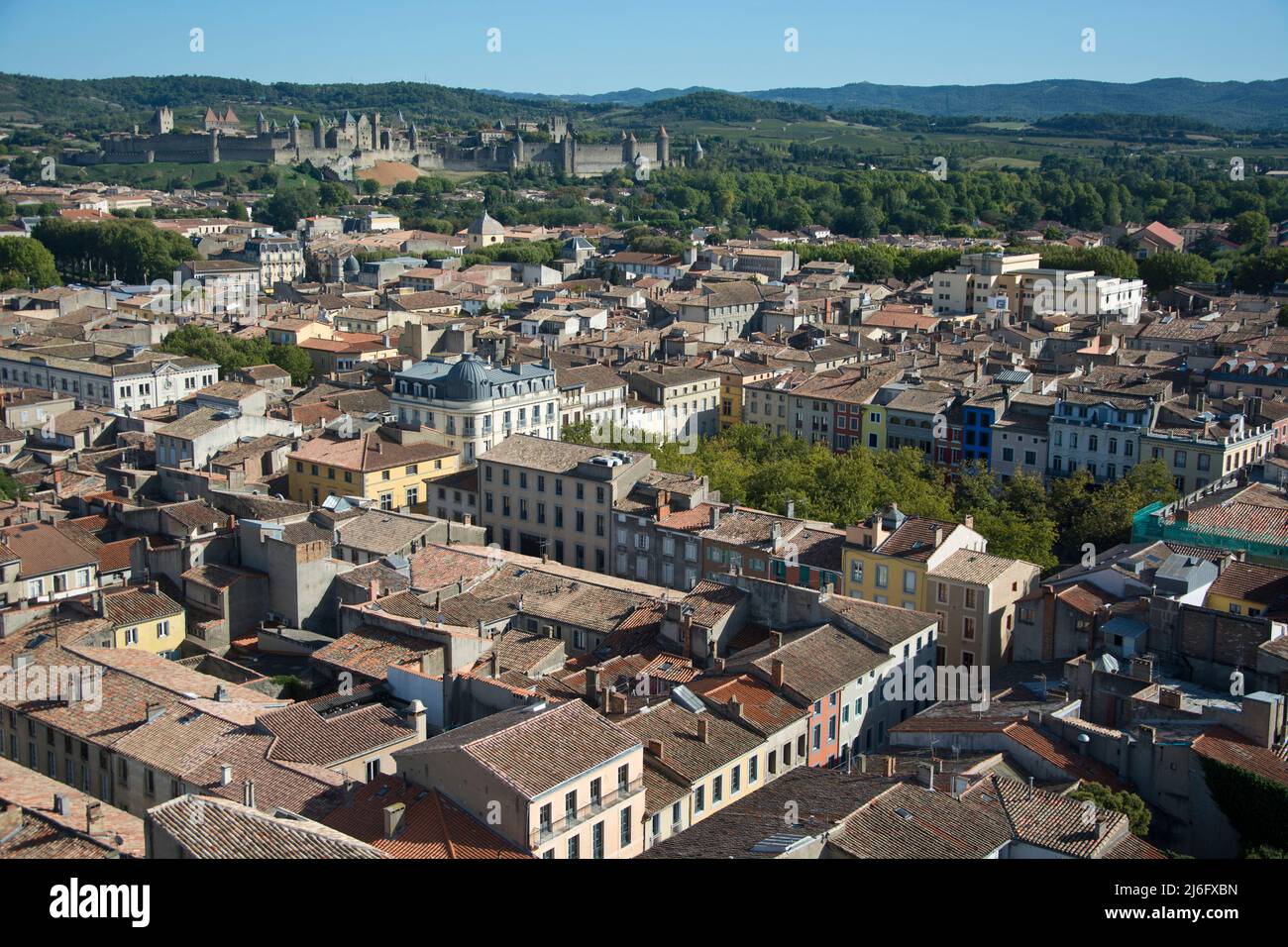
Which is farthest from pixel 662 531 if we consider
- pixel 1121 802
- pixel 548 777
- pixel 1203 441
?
pixel 1203 441

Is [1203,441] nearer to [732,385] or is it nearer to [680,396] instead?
[732,385]

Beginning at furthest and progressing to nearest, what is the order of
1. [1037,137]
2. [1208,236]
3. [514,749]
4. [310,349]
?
[1037,137] → [1208,236] → [310,349] → [514,749]

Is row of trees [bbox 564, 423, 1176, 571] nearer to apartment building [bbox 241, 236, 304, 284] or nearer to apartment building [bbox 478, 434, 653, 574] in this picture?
apartment building [bbox 478, 434, 653, 574]

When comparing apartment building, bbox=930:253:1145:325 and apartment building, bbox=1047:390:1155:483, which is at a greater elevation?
apartment building, bbox=930:253:1145:325

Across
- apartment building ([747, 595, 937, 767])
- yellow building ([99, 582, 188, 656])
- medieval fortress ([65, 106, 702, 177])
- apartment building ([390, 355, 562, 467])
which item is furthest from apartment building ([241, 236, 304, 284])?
apartment building ([747, 595, 937, 767])

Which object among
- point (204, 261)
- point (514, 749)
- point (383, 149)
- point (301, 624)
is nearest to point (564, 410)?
point (301, 624)
